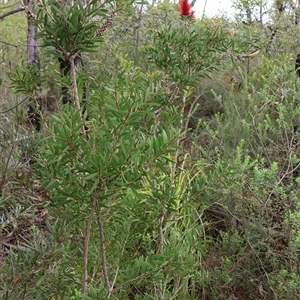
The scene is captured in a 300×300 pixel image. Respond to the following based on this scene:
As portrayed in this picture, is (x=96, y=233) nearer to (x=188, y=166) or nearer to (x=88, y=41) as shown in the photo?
(x=88, y=41)

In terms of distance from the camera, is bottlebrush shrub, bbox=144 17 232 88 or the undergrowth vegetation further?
bottlebrush shrub, bbox=144 17 232 88

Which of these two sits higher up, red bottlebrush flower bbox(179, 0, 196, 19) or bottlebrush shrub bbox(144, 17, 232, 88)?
red bottlebrush flower bbox(179, 0, 196, 19)

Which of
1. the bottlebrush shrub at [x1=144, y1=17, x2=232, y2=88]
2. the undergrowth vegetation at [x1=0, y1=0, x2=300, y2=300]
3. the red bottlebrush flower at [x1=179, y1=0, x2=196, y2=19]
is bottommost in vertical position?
the undergrowth vegetation at [x1=0, y1=0, x2=300, y2=300]

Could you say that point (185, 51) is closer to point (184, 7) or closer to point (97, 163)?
point (184, 7)

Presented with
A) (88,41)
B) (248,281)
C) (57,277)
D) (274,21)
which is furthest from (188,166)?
(274,21)

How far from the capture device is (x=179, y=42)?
156 cm

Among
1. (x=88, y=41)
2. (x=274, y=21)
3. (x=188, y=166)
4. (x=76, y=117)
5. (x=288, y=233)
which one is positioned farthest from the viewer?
(x=274, y=21)

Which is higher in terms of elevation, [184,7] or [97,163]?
[184,7]

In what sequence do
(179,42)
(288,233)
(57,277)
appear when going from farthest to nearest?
1. (288,233)
2. (179,42)
3. (57,277)

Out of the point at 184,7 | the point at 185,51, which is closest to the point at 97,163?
the point at 185,51

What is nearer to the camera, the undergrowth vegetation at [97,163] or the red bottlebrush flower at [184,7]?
the undergrowth vegetation at [97,163]

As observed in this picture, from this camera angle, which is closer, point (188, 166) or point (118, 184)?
point (118, 184)

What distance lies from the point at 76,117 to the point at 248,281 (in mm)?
1671

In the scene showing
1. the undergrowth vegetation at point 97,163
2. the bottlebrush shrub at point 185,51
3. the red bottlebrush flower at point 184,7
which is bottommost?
the undergrowth vegetation at point 97,163
